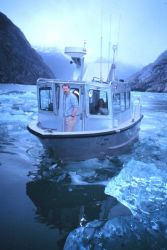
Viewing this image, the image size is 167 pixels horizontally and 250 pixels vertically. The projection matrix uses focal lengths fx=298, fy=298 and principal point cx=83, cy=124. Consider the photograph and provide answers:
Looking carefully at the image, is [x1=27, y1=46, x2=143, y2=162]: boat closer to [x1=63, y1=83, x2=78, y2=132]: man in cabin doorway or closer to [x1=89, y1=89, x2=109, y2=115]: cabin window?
[x1=89, y1=89, x2=109, y2=115]: cabin window

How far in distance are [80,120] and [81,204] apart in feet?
11.3

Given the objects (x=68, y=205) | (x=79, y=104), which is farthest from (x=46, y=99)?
(x=68, y=205)

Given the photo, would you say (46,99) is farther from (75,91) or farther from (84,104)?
(84,104)

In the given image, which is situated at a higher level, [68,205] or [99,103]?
[99,103]

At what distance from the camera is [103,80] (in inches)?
464

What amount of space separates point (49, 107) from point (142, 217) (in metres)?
5.50

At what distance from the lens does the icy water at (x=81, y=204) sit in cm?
568

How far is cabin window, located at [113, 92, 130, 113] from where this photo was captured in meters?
11.0

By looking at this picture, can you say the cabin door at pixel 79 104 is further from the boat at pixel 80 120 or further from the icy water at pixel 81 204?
the icy water at pixel 81 204

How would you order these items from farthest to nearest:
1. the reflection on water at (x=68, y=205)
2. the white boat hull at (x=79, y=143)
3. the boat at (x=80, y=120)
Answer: the boat at (x=80, y=120) → the white boat hull at (x=79, y=143) → the reflection on water at (x=68, y=205)

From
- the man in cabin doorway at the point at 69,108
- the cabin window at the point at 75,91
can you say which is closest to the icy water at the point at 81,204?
the man in cabin doorway at the point at 69,108

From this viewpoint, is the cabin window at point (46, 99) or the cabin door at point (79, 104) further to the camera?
the cabin window at point (46, 99)

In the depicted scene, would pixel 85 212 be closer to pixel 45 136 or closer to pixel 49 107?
pixel 45 136

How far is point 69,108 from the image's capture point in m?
9.79
